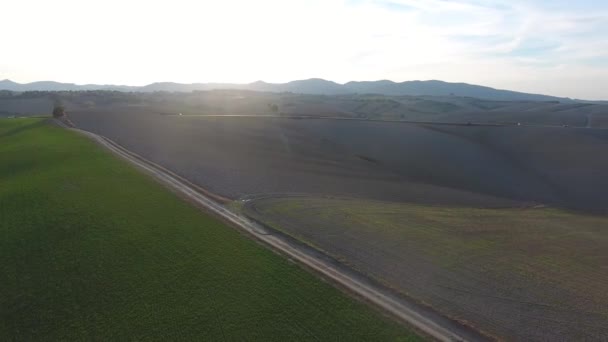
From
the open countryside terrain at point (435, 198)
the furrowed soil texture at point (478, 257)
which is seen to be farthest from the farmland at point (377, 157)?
the furrowed soil texture at point (478, 257)

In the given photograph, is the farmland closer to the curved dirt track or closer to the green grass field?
the curved dirt track

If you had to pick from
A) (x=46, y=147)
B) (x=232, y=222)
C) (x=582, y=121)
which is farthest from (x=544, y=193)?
(x=582, y=121)

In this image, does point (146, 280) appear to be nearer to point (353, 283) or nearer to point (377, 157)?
point (353, 283)

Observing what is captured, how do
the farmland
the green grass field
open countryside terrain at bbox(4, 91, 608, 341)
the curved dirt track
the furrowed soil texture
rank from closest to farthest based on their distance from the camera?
the green grass field
the curved dirt track
the furrowed soil texture
open countryside terrain at bbox(4, 91, 608, 341)
the farmland

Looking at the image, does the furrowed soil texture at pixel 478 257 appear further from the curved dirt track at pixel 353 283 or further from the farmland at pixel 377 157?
the farmland at pixel 377 157

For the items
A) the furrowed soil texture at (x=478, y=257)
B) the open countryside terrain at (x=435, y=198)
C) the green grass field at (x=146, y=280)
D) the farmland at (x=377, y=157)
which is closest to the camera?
the green grass field at (x=146, y=280)

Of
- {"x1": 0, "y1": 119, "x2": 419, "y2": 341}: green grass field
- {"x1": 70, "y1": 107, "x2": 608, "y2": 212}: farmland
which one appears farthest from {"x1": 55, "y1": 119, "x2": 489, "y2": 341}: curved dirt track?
{"x1": 70, "y1": 107, "x2": 608, "y2": 212}: farmland

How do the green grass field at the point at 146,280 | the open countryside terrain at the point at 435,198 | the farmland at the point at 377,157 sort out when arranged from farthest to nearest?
the farmland at the point at 377,157
the open countryside terrain at the point at 435,198
the green grass field at the point at 146,280

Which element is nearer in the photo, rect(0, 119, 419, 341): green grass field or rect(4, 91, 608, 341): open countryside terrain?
rect(0, 119, 419, 341): green grass field
